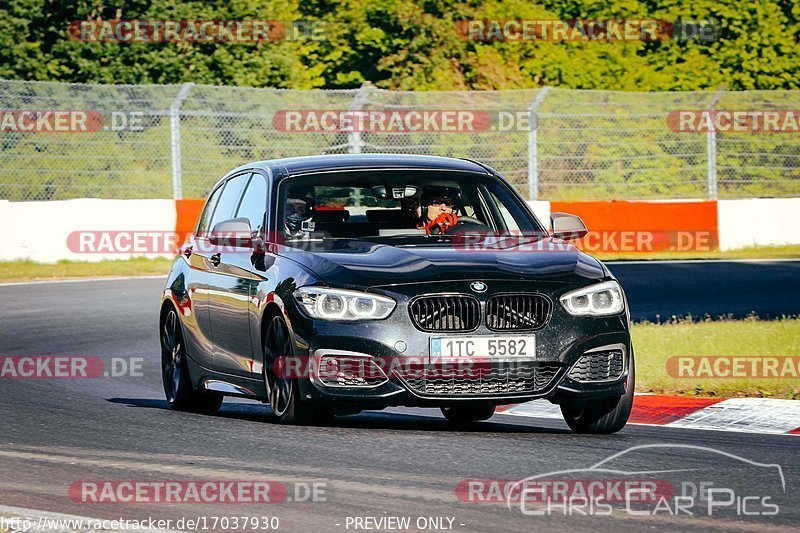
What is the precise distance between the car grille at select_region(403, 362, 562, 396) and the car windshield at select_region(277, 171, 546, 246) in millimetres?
1223

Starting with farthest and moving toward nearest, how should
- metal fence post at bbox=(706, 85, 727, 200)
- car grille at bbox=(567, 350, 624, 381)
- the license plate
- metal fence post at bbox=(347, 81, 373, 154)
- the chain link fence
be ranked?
metal fence post at bbox=(706, 85, 727, 200), metal fence post at bbox=(347, 81, 373, 154), the chain link fence, car grille at bbox=(567, 350, 624, 381), the license plate

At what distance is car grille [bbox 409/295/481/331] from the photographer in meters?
8.68

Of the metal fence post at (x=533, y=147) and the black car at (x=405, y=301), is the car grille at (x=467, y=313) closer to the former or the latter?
the black car at (x=405, y=301)

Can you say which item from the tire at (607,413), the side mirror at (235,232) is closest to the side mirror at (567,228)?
the tire at (607,413)

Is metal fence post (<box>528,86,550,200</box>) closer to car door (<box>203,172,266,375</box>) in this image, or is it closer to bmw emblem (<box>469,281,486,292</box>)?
car door (<box>203,172,266,375</box>)

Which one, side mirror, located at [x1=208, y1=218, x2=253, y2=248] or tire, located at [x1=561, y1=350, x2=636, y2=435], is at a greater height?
side mirror, located at [x1=208, y1=218, x2=253, y2=248]

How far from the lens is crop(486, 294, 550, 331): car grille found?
28.6 feet

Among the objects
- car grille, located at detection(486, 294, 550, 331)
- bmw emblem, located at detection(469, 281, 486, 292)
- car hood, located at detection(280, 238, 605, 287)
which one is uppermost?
car hood, located at detection(280, 238, 605, 287)

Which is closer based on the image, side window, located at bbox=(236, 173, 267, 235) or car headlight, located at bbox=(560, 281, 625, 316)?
car headlight, located at bbox=(560, 281, 625, 316)

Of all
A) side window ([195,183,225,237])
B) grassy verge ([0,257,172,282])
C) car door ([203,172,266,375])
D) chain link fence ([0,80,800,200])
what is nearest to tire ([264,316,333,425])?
car door ([203,172,266,375])

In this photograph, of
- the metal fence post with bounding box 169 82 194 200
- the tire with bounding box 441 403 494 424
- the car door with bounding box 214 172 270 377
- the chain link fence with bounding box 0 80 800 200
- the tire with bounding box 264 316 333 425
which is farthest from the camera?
the chain link fence with bounding box 0 80 800 200

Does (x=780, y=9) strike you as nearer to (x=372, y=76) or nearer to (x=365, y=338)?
(x=372, y=76)

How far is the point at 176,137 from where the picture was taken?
86.3ft

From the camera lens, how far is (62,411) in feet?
35.2
